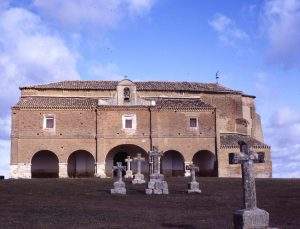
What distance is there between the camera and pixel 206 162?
1773 inches

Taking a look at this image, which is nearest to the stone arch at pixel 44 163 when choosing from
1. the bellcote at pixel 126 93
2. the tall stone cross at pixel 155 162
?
the bellcote at pixel 126 93

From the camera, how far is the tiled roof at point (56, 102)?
4234 centimetres

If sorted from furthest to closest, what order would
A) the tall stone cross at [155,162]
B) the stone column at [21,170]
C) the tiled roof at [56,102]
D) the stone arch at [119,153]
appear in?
1. the stone arch at [119,153]
2. the tiled roof at [56,102]
3. the stone column at [21,170]
4. the tall stone cross at [155,162]

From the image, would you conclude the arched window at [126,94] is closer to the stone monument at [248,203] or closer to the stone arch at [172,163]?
the stone arch at [172,163]

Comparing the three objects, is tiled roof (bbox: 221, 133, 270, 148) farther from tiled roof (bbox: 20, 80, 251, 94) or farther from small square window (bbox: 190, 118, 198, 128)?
tiled roof (bbox: 20, 80, 251, 94)

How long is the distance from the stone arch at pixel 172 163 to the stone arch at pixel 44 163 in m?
9.18

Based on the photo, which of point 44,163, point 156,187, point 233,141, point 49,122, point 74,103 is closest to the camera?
point 156,187

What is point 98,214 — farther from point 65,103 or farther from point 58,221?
point 65,103

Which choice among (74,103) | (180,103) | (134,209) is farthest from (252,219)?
(180,103)

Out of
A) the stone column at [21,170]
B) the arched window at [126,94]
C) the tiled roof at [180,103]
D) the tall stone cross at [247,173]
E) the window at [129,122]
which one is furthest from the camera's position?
the arched window at [126,94]

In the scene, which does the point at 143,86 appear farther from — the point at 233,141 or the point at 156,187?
the point at 156,187

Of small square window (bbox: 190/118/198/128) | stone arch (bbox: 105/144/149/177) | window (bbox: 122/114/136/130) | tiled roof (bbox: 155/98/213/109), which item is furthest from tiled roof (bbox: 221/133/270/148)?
window (bbox: 122/114/136/130)

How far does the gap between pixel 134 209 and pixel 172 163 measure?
2852 centimetres

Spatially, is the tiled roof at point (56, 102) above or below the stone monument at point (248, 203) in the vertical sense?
above
